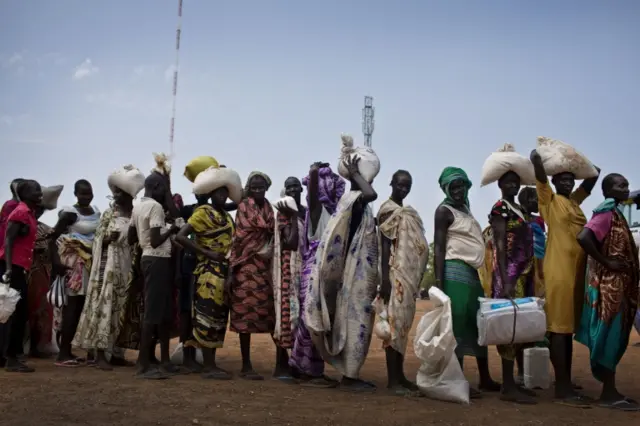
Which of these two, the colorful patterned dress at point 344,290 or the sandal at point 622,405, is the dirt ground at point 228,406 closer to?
the sandal at point 622,405

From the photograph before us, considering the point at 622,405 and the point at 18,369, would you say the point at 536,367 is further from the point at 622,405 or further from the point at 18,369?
the point at 18,369

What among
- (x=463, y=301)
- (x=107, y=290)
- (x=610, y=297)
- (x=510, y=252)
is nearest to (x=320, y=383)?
(x=463, y=301)

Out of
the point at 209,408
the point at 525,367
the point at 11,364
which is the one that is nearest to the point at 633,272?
the point at 525,367

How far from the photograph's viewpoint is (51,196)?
350 inches

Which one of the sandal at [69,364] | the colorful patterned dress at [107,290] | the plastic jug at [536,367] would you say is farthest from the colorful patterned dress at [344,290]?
the sandal at [69,364]

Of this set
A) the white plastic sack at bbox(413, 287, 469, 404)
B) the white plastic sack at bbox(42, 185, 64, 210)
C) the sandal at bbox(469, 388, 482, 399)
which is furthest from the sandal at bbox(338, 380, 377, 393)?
the white plastic sack at bbox(42, 185, 64, 210)

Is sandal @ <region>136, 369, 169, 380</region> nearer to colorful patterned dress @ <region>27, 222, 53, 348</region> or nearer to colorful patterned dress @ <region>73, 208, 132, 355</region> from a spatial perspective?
colorful patterned dress @ <region>73, 208, 132, 355</region>

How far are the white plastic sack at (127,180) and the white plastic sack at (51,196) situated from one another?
4.44ft

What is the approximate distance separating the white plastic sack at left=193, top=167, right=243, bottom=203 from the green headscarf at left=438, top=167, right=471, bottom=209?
2258mm

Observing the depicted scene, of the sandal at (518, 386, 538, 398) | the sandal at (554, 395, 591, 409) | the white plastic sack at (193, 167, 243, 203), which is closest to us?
the sandal at (554, 395, 591, 409)

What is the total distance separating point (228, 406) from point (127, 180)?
325 cm

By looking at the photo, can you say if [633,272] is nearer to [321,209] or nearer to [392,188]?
[392,188]

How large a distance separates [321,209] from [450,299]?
5.23 feet

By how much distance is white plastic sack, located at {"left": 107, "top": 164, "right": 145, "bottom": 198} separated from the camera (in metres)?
7.85
